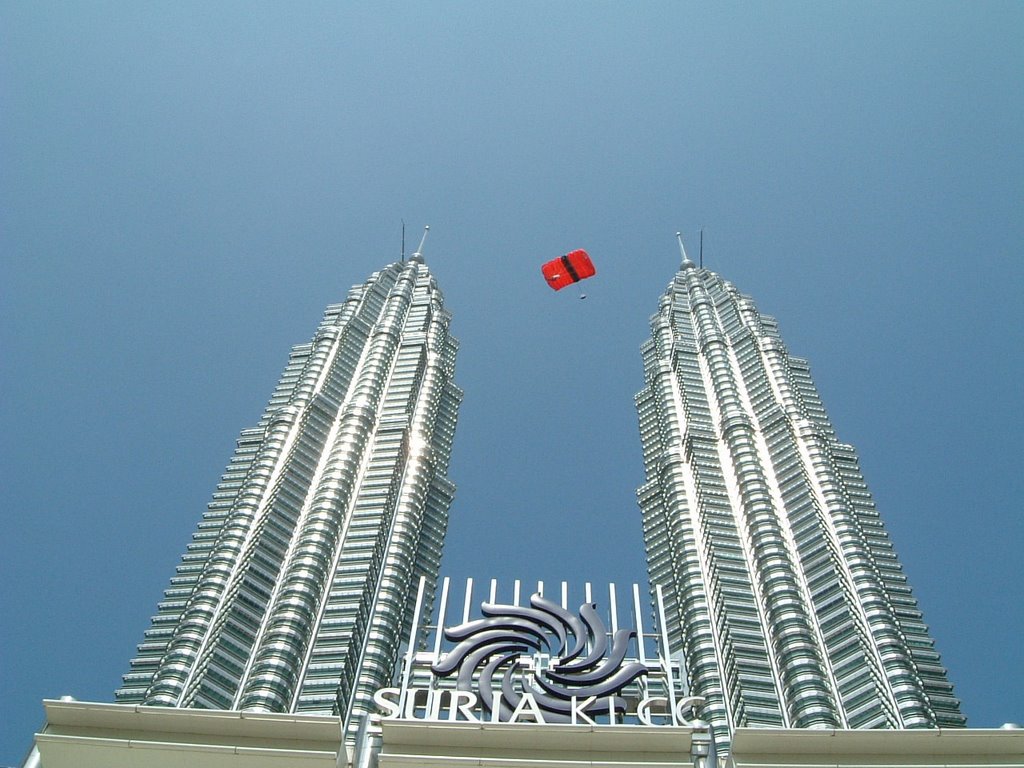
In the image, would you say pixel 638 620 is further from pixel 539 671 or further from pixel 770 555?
pixel 770 555

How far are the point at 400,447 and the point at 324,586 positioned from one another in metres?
24.8

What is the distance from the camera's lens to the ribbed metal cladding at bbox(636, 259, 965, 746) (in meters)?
92.9

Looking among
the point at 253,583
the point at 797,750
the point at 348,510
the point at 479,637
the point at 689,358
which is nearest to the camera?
the point at 797,750

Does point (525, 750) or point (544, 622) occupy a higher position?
point (544, 622)

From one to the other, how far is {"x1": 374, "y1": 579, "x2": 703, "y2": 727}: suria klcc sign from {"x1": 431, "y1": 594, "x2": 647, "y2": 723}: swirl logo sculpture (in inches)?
2.3

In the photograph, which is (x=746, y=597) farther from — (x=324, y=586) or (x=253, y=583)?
(x=253, y=583)

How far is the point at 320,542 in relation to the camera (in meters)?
111

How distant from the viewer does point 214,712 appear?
4531 centimetres

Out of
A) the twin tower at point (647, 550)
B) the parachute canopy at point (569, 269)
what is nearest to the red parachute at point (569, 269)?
the parachute canopy at point (569, 269)

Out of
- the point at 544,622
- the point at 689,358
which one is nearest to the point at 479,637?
the point at 544,622

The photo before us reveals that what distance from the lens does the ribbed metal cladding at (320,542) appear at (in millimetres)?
96500

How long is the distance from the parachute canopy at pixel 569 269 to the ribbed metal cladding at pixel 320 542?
111 feet

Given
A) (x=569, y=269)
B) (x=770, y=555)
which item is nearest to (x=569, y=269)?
(x=569, y=269)

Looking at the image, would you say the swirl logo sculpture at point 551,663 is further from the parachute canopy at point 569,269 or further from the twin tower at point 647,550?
the parachute canopy at point 569,269
